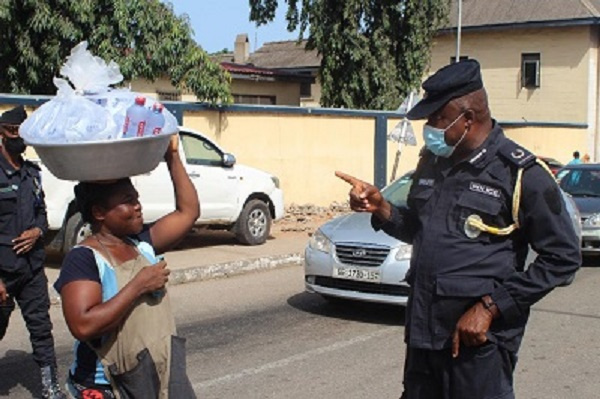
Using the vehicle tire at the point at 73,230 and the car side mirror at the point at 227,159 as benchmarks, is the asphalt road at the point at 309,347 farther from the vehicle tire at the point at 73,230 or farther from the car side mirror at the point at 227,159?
the car side mirror at the point at 227,159

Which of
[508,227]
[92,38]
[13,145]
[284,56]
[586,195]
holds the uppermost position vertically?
[284,56]

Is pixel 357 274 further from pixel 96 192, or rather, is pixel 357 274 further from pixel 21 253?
pixel 96 192

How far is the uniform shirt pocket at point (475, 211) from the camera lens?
3145 mm

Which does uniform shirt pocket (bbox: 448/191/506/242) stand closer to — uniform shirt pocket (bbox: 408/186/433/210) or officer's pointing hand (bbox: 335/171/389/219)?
uniform shirt pocket (bbox: 408/186/433/210)

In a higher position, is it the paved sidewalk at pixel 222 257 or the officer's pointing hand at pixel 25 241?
the officer's pointing hand at pixel 25 241

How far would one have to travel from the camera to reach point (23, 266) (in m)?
5.46

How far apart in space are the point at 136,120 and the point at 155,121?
0.08 metres

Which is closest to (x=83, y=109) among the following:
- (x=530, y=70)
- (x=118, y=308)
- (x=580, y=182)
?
(x=118, y=308)

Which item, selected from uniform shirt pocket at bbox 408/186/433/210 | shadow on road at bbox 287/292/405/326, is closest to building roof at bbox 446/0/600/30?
shadow on road at bbox 287/292/405/326

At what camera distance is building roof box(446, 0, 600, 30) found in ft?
103

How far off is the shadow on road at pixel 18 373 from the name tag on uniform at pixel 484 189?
4.02 m

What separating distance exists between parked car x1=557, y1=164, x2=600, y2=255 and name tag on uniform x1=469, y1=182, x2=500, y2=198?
9.90 m

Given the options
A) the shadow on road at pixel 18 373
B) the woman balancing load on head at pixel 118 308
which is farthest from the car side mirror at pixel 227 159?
the woman balancing load on head at pixel 118 308

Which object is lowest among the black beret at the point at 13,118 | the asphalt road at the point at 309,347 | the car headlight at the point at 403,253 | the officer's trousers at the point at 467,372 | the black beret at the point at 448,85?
the asphalt road at the point at 309,347
